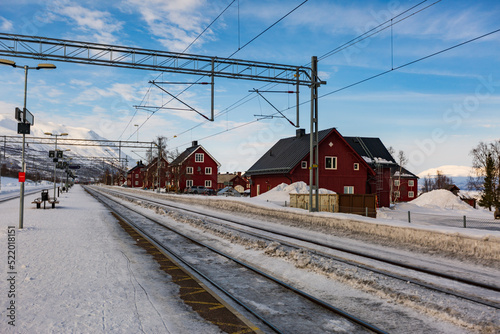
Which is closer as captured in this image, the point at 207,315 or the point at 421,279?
the point at 207,315

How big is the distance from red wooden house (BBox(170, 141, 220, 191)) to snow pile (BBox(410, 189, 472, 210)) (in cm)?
4208

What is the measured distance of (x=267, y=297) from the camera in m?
8.02

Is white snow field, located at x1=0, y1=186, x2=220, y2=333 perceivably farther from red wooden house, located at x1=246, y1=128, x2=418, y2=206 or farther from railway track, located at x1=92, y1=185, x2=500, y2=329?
red wooden house, located at x1=246, y1=128, x2=418, y2=206

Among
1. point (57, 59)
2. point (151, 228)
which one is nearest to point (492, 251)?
point (151, 228)

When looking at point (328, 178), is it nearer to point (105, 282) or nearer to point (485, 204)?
point (485, 204)

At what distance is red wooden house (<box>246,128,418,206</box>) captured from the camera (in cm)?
4512

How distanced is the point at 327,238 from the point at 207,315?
11296mm

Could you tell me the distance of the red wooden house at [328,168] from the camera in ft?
148

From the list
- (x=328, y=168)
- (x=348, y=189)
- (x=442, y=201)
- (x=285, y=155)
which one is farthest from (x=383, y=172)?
(x=285, y=155)

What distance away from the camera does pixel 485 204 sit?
170ft

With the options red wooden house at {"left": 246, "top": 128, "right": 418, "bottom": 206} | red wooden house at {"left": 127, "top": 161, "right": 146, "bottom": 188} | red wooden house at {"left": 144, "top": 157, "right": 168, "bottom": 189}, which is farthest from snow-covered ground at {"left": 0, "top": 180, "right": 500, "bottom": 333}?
red wooden house at {"left": 127, "top": 161, "right": 146, "bottom": 188}

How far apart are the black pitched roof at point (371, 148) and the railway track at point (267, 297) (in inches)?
1985

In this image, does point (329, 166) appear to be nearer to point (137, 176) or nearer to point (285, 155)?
point (285, 155)

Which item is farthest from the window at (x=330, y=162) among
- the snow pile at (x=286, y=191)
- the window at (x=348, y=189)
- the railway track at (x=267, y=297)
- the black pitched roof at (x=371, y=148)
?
the railway track at (x=267, y=297)
